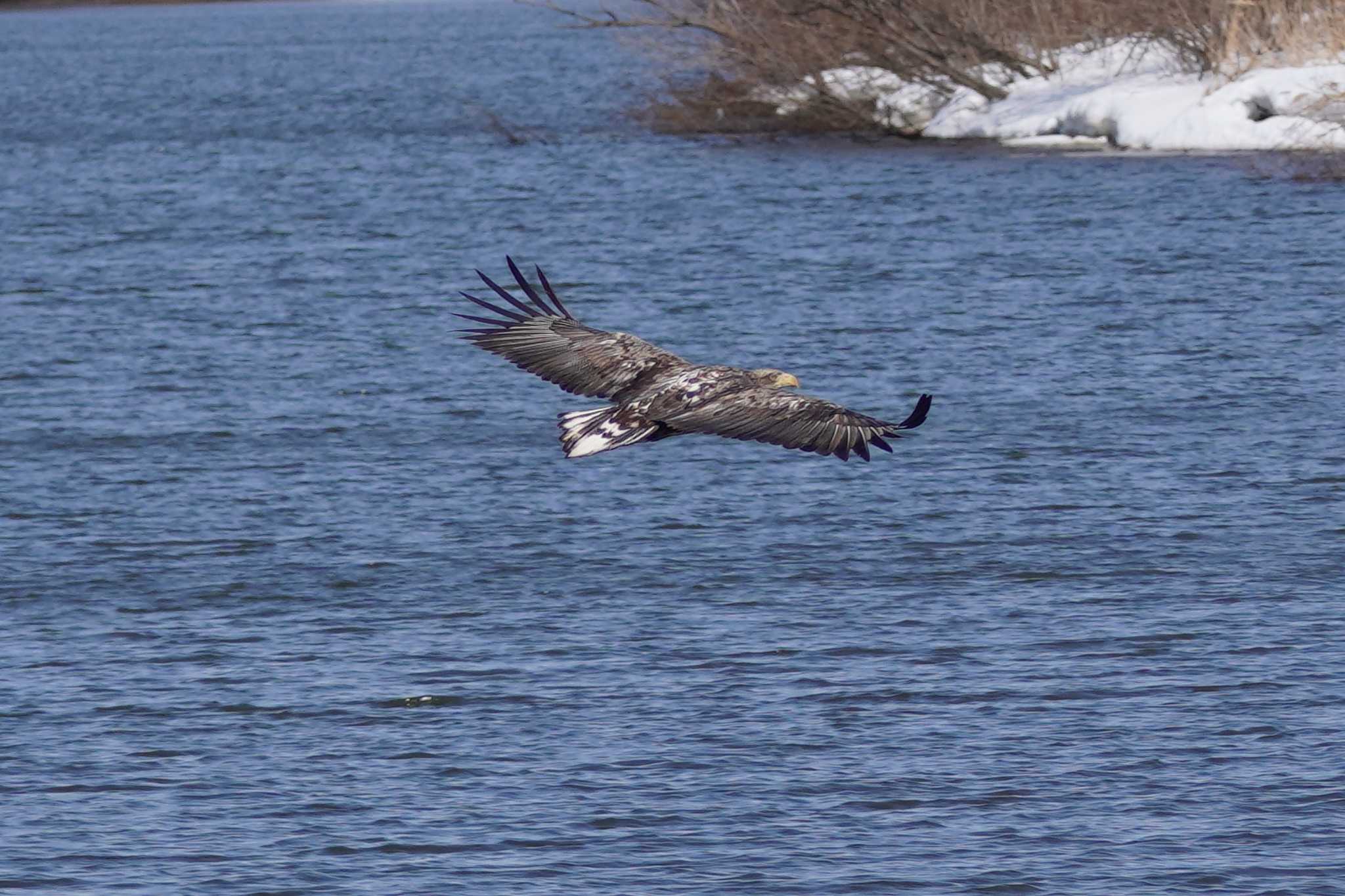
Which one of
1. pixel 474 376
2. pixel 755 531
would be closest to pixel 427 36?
pixel 474 376

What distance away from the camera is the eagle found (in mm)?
11445

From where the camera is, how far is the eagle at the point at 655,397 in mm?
11445

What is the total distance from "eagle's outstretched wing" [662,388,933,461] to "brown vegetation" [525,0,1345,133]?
34950mm

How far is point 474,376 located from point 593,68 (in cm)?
6149

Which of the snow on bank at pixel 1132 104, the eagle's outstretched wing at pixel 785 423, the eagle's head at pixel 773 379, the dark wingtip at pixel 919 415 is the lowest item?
the eagle's outstretched wing at pixel 785 423

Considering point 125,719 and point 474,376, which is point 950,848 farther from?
point 474,376

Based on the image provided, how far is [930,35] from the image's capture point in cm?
4900

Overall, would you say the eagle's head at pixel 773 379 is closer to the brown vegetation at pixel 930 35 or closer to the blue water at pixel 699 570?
the blue water at pixel 699 570

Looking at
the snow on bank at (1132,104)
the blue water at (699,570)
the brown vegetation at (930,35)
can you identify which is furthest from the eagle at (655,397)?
the brown vegetation at (930,35)

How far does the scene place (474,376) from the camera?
3062 centimetres

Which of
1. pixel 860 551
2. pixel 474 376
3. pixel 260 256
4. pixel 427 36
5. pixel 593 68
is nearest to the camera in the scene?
pixel 860 551

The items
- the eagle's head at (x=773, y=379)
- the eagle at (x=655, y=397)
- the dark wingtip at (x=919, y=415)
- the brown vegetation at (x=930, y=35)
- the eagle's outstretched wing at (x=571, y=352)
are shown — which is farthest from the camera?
the brown vegetation at (x=930, y=35)

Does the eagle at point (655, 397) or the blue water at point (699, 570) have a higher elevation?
the eagle at point (655, 397)

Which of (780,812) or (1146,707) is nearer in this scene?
(780,812)
